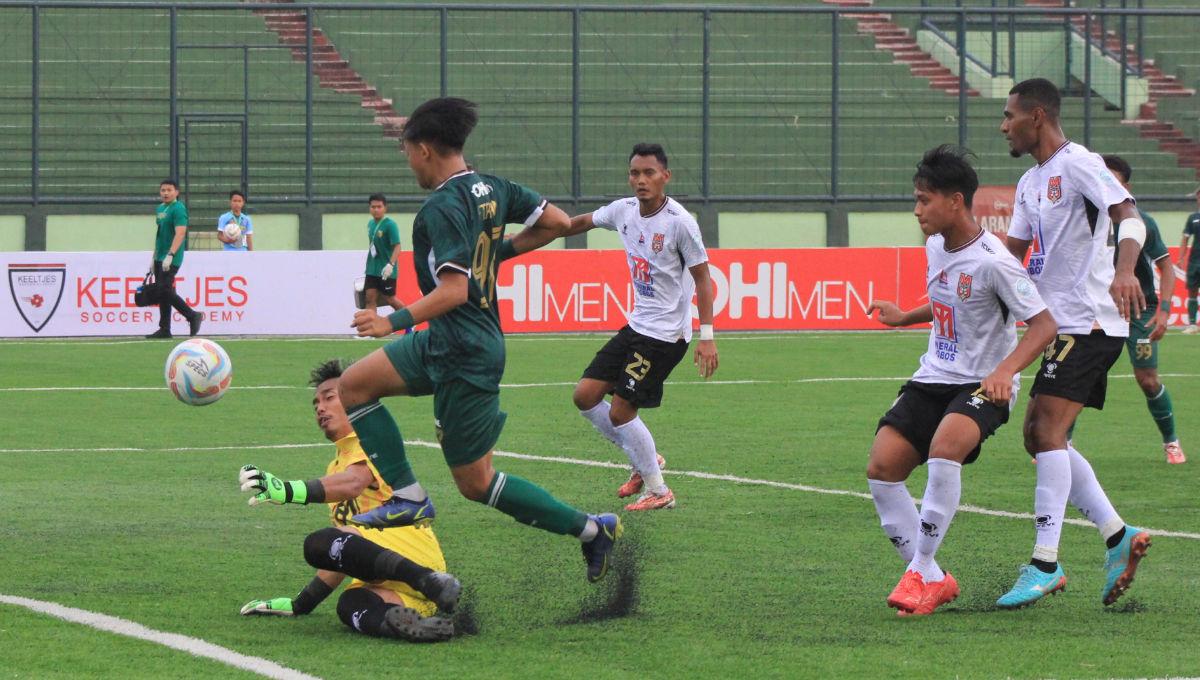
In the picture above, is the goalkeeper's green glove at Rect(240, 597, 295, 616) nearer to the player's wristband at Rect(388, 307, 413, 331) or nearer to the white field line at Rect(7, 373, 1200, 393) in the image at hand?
the player's wristband at Rect(388, 307, 413, 331)

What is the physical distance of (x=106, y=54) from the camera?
2973 centimetres

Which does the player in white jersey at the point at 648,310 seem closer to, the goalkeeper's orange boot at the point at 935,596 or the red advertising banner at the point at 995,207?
the goalkeeper's orange boot at the point at 935,596

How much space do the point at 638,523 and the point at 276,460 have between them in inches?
133

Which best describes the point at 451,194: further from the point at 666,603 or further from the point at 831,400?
the point at 831,400

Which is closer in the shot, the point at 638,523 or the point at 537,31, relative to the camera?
the point at 638,523

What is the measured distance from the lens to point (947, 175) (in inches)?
274

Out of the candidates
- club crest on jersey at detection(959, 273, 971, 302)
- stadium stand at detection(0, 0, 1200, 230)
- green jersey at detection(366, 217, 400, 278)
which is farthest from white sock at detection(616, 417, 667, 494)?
stadium stand at detection(0, 0, 1200, 230)

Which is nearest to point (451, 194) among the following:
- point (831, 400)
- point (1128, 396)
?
point (831, 400)

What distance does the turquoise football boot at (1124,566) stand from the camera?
6.89 metres

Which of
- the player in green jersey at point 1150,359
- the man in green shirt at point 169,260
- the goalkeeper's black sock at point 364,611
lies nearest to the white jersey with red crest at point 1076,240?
the goalkeeper's black sock at point 364,611

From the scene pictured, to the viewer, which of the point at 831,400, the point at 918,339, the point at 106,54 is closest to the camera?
the point at 831,400

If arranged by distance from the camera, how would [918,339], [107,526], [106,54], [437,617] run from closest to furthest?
[437,617] < [107,526] < [918,339] < [106,54]

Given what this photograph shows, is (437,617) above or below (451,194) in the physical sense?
below

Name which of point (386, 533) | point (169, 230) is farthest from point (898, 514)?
point (169, 230)
